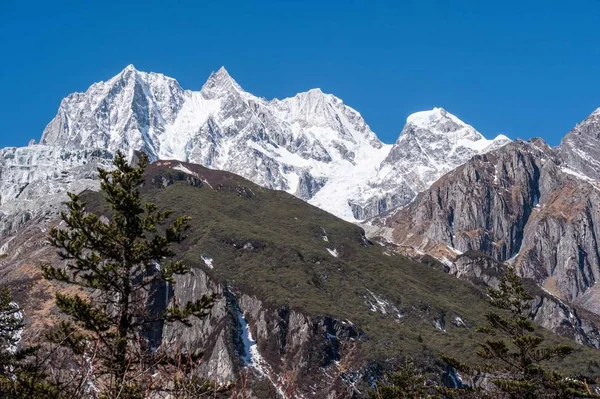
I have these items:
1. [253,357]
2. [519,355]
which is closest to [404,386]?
Answer: [519,355]

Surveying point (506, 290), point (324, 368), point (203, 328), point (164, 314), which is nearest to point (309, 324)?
Answer: point (324, 368)

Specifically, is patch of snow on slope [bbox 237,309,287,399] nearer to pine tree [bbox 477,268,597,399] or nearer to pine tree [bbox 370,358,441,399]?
pine tree [bbox 370,358,441,399]

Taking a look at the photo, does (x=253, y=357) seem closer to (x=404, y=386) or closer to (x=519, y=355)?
(x=404, y=386)

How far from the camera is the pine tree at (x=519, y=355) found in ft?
126

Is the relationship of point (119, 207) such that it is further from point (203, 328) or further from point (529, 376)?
point (203, 328)

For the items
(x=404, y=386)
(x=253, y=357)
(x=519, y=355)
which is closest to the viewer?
(x=519, y=355)

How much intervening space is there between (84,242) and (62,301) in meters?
2.85

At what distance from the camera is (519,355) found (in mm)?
41969

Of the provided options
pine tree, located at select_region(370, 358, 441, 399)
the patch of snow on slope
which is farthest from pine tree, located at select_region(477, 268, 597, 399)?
the patch of snow on slope

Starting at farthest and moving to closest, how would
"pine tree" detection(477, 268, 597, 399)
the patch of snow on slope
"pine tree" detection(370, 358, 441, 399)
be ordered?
the patch of snow on slope
"pine tree" detection(370, 358, 441, 399)
"pine tree" detection(477, 268, 597, 399)

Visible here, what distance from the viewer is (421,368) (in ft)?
573

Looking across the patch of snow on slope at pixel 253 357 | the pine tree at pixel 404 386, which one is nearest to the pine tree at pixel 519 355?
the pine tree at pixel 404 386

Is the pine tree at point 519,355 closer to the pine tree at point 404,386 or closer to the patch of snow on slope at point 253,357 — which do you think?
the pine tree at point 404,386

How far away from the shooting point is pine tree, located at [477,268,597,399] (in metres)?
38.5
